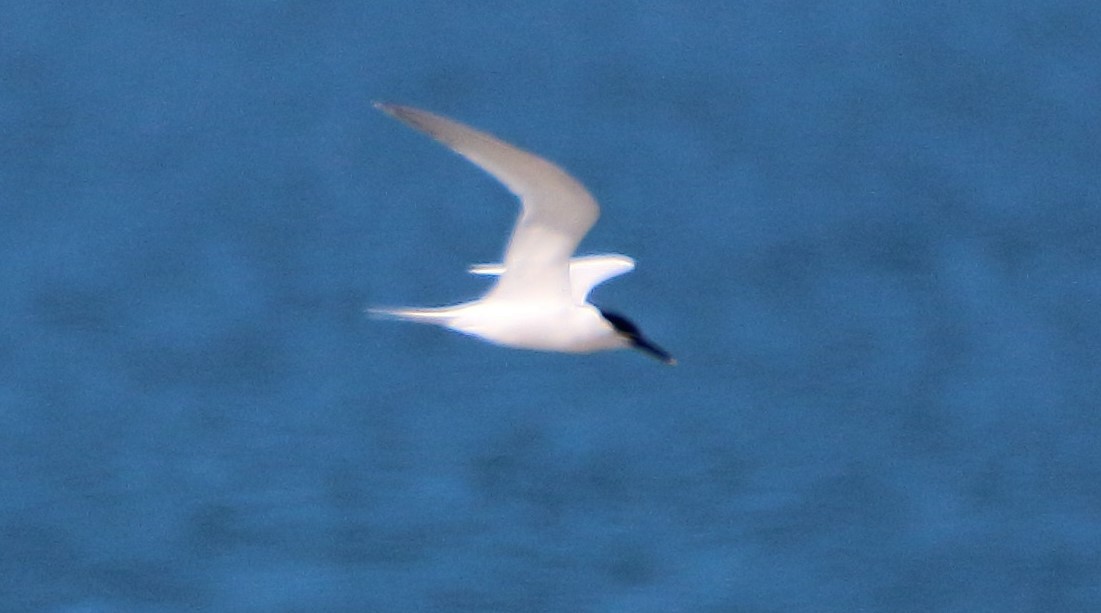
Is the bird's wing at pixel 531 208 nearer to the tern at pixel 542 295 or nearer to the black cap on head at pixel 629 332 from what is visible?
the tern at pixel 542 295

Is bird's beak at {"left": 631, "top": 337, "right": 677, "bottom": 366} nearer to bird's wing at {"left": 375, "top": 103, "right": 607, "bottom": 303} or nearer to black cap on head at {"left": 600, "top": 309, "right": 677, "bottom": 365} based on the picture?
black cap on head at {"left": 600, "top": 309, "right": 677, "bottom": 365}

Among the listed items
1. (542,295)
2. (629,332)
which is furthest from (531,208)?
(629,332)

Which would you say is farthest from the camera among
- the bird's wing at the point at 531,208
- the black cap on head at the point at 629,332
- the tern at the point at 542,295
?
the black cap on head at the point at 629,332

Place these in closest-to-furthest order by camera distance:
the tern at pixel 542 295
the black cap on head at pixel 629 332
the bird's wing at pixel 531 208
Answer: the bird's wing at pixel 531 208
the tern at pixel 542 295
the black cap on head at pixel 629 332

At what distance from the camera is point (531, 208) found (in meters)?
5.80

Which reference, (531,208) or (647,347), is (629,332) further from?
(531,208)

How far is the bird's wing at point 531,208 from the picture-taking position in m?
5.27

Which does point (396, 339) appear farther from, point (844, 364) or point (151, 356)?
point (844, 364)

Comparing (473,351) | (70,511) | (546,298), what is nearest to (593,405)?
(473,351)

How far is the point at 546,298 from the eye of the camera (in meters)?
6.03

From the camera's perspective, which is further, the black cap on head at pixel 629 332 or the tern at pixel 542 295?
the black cap on head at pixel 629 332

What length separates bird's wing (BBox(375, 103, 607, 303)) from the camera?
5.27 m

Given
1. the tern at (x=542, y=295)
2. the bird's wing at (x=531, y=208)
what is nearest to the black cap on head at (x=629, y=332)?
the tern at (x=542, y=295)

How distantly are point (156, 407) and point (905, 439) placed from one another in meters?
3.32
